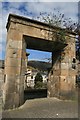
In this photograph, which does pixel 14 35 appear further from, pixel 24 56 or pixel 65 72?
pixel 65 72

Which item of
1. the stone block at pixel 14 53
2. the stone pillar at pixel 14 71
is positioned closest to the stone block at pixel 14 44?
the stone pillar at pixel 14 71

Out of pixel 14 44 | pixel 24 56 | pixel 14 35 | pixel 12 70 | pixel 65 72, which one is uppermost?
pixel 14 35

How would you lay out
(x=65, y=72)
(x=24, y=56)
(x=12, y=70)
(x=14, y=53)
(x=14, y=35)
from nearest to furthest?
(x=12, y=70), (x=14, y=53), (x=14, y=35), (x=24, y=56), (x=65, y=72)

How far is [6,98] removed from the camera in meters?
6.74

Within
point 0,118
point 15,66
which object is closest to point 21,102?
point 15,66

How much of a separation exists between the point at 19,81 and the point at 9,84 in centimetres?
46

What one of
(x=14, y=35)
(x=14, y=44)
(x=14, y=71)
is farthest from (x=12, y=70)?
(x=14, y=35)

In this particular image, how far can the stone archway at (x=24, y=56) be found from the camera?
696cm

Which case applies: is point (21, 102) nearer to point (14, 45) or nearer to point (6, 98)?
point (6, 98)

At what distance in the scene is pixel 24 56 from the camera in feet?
25.2

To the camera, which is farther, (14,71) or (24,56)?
→ (24,56)

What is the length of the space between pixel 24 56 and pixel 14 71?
3.25 feet

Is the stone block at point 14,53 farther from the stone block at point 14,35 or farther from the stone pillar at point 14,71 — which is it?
the stone block at point 14,35

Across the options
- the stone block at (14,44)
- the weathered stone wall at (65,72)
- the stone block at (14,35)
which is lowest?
the weathered stone wall at (65,72)
